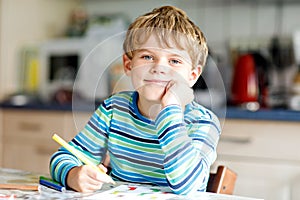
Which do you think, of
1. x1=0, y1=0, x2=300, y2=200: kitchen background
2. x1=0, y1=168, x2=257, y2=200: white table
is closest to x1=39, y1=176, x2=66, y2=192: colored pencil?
x1=0, y1=168, x2=257, y2=200: white table

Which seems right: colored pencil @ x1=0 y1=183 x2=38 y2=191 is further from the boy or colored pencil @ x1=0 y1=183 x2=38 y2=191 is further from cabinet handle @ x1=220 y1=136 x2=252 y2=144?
cabinet handle @ x1=220 y1=136 x2=252 y2=144

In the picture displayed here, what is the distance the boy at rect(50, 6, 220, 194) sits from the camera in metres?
0.88

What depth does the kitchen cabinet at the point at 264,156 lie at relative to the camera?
1.94m

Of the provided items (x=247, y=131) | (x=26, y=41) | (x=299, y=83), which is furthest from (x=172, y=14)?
(x=26, y=41)

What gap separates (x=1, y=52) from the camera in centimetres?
255

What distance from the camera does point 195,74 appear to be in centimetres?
92

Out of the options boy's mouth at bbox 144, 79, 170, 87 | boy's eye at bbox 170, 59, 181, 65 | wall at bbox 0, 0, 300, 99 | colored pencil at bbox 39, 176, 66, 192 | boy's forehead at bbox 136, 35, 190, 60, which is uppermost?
wall at bbox 0, 0, 300, 99

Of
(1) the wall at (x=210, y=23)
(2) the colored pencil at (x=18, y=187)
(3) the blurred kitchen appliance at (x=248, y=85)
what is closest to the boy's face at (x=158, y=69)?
(2) the colored pencil at (x=18, y=187)

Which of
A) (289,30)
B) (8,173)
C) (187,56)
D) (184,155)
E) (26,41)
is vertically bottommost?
(8,173)

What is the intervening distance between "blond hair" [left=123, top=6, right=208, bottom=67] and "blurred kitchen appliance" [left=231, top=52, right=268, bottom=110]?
136 centimetres

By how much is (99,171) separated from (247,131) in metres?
1.27

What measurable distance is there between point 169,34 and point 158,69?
7 centimetres

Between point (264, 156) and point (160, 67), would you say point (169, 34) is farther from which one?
point (264, 156)

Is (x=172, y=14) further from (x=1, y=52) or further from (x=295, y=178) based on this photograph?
(x=1, y=52)
